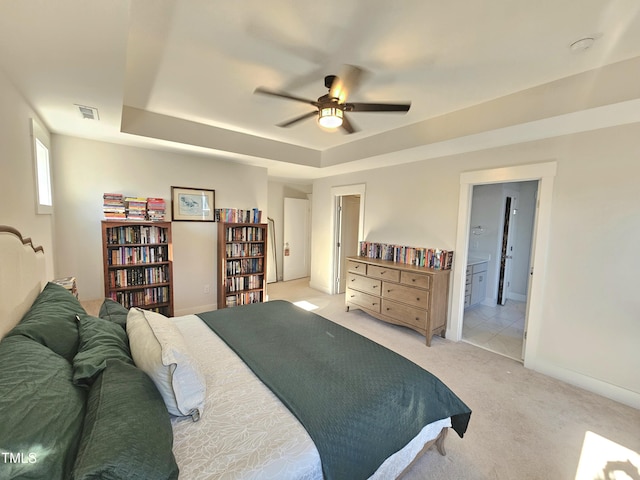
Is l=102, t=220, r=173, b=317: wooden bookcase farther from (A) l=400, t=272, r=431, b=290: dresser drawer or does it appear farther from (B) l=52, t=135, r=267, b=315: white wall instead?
(A) l=400, t=272, r=431, b=290: dresser drawer

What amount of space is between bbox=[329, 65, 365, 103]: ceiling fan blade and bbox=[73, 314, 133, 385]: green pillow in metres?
2.03

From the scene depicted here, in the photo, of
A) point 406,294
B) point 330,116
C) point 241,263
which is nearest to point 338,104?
point 330,116

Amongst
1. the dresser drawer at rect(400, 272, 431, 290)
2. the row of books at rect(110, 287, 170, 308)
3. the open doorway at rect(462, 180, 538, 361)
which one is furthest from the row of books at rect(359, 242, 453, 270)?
the row of books at rect(110, 287, 170, 308)

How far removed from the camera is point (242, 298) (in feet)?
13.8

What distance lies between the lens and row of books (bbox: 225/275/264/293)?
4.09m

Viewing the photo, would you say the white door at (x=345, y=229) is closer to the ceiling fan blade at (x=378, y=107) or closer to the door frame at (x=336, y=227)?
the door frame at (x=336, y=227)

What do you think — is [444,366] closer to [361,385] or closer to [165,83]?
[361,385]

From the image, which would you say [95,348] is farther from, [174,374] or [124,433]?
[124,433]

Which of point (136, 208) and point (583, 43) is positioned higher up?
point (583, 43)

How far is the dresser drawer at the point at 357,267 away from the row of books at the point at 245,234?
4.78ft

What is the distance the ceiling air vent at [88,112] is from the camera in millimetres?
2218

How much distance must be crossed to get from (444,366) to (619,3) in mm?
2861

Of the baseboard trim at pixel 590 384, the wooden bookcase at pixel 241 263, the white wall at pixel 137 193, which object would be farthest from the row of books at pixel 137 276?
the baseboard trim at pixel 590 384

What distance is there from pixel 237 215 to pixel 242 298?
1.28m
